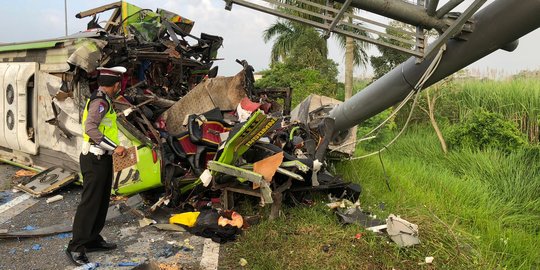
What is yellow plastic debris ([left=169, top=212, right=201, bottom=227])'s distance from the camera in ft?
16.7

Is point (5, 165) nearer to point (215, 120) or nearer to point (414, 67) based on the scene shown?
point (215, 120)

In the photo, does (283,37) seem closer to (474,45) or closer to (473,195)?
(473,195)

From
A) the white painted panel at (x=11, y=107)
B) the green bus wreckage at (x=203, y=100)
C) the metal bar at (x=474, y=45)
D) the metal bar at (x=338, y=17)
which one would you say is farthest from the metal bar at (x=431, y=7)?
the white painted panel at (x=11, y=107)

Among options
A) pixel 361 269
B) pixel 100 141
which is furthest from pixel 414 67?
pixel 100 141

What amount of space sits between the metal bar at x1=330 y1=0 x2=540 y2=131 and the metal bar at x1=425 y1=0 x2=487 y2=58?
276 mm

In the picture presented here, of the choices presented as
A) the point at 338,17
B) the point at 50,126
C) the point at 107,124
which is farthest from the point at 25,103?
the point at 338,17

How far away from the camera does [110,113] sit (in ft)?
14.1

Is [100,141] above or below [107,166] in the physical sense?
above

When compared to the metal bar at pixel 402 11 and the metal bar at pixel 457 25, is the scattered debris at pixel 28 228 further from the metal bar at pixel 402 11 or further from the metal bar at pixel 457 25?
the metal bar at pixel 457 25

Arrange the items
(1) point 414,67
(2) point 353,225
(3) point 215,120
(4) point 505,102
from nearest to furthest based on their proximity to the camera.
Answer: (1) point 414,67, (2) point 353,225, (3) point 215,120, (4) point 505,102

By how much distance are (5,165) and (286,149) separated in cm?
566

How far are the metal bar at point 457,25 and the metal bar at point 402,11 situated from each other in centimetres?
8

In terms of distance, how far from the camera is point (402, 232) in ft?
14.8

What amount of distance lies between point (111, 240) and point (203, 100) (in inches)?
103
